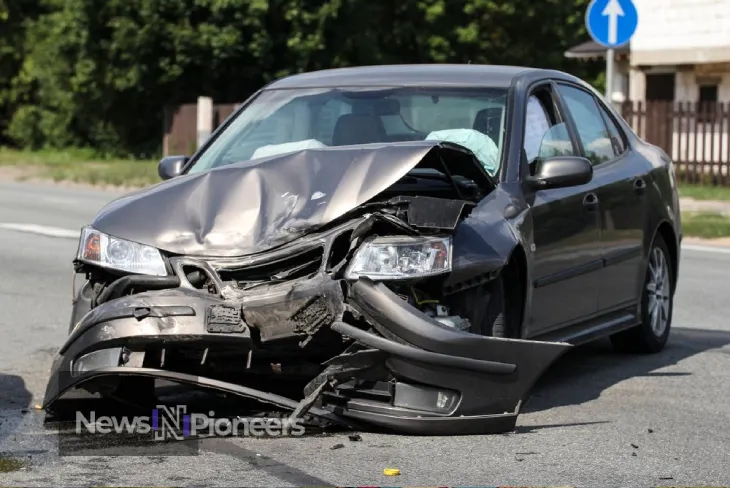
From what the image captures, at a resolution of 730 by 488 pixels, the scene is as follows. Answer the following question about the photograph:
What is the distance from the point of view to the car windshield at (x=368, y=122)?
723 cm

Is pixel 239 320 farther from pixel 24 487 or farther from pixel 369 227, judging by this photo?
pixel 24 487

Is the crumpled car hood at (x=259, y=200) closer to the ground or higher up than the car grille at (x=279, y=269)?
higher up

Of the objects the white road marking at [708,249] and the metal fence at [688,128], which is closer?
the white road marking at [708,249]

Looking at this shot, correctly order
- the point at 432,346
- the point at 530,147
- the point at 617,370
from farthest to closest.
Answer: the point at 617,370 → the point at 530,147 → the point at 432,346

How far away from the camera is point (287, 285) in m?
5.67

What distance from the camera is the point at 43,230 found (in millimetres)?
16172

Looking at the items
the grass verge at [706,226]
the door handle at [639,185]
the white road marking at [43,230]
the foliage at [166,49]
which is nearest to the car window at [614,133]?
the door handle at [639,185]

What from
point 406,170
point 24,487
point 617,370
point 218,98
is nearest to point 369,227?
point 406,170

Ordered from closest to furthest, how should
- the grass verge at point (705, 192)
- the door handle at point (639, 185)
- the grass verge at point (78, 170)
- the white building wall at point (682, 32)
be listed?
the door handle at point (639, 185) < the grass verge at point (705, 192) < the grass verge at point (78, 170) < the white building wall at point (682, 32)

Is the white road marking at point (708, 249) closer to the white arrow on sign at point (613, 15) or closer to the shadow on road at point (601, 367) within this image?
the white arrow on sign at point (613, 15)

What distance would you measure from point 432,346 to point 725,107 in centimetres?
2317

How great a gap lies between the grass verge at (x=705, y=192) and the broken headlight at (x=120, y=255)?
1740cm

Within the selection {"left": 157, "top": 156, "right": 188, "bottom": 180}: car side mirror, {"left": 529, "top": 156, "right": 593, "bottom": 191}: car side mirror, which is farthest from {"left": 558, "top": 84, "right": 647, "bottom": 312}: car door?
{"left": 157, "top": 156, "right": 188, "bottom": 180}: car side mirror

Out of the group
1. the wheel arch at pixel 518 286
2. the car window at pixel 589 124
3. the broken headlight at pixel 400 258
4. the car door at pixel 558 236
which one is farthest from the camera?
the car window at pixel 589 124
